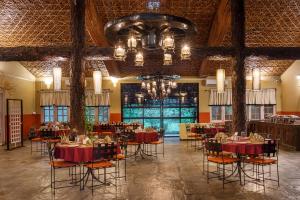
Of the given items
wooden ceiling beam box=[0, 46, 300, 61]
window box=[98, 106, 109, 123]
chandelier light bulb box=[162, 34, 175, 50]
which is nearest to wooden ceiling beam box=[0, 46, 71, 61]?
wooden ceiling beam box=[0, 46, 300, 61]

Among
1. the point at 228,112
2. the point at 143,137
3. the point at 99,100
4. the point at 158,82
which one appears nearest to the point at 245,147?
the point at 143,137

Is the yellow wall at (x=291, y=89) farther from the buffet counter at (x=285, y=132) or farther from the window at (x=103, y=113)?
the window at (x=103, y=113)

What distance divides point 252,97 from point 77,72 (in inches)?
369

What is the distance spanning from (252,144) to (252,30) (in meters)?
6.30

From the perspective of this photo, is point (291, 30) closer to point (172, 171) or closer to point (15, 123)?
point (172, 171)

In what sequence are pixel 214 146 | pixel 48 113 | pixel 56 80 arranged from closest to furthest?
pixel 214 146 < pixel 56 80 < pixel 48 113

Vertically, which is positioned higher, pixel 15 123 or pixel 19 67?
pixel 19 67

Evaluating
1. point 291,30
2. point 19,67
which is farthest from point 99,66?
point 291,30

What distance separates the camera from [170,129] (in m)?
15.5

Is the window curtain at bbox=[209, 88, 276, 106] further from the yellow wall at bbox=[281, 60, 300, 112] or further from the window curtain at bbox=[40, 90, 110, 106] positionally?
the window curtain at bbox=[40, 90, 110, 106]

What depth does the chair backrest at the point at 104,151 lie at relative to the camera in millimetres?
5406

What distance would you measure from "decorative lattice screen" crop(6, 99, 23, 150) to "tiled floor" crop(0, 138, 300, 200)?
10.4 ft

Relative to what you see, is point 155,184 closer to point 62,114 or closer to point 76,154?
point 76,154

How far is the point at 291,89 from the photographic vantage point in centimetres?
1400
